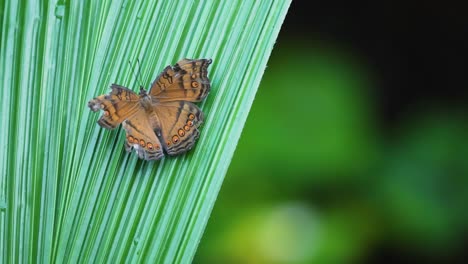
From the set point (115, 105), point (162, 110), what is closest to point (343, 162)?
point (162, 110)

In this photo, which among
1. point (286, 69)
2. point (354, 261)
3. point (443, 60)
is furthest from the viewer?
point (443, 60)

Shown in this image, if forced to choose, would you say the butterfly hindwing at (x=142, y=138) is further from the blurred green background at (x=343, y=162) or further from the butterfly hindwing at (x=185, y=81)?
the blurred green background at (x=343, y=162)

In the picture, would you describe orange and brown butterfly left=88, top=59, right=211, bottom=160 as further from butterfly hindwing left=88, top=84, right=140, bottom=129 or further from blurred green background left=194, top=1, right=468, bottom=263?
blurred green background left=194, top=1, right=468, bottom=263

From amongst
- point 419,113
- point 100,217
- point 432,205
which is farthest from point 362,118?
point 100,217

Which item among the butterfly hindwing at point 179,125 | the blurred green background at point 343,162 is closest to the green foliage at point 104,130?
the butterfly hindwing at point 179,125

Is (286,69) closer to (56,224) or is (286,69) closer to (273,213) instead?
(273,213)

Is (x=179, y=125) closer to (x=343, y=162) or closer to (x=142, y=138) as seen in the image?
(x=142, y=138)

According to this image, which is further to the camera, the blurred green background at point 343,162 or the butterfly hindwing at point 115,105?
the blurred green background at point 343,162
